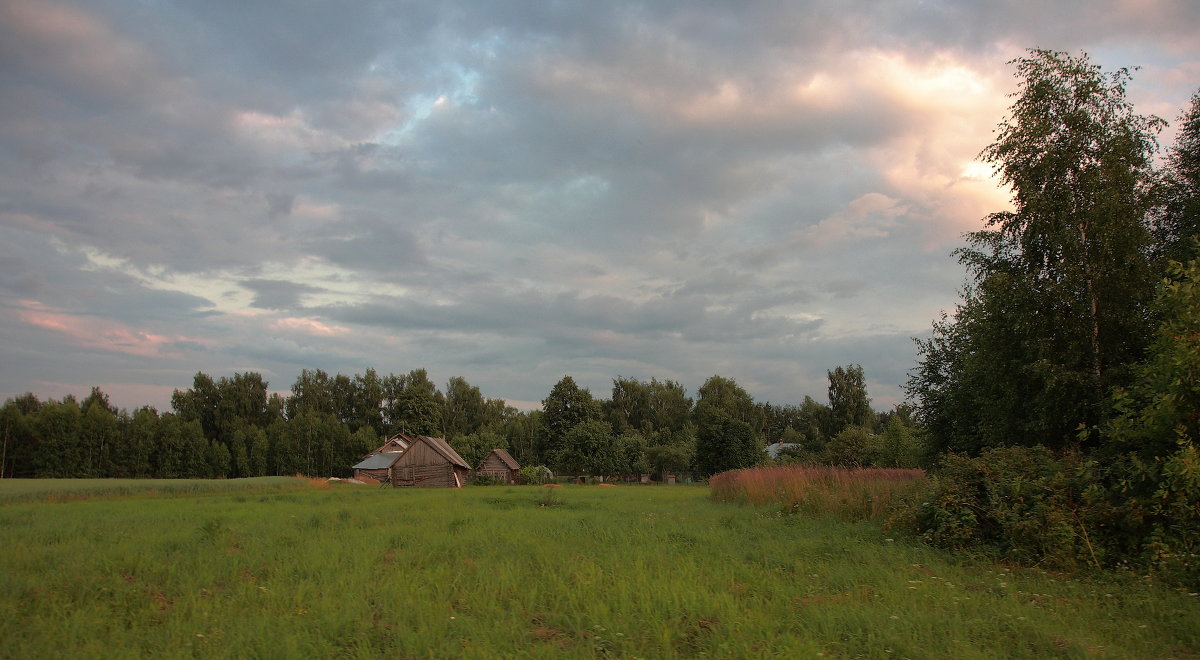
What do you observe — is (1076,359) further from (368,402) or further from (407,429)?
(368,402)

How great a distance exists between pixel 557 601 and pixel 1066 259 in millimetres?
14322

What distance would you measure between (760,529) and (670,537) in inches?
105

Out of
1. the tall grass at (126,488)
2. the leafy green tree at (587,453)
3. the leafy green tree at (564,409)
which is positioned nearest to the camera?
the tall grass at (126,488)

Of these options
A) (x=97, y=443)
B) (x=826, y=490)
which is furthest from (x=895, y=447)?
(x=97, y=443)

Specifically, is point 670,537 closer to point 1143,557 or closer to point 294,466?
point 1143,557

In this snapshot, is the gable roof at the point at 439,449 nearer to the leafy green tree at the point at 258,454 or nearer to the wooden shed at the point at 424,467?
the wooden shed at the point at 424,467

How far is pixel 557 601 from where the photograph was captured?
830cm

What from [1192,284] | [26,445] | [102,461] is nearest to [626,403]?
[102,461]

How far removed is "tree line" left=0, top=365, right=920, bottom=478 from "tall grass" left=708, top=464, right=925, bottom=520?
25.6m

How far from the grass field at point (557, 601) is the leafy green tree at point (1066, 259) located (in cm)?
629

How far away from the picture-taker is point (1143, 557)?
32.4 ft

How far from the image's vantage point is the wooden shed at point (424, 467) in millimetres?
55562

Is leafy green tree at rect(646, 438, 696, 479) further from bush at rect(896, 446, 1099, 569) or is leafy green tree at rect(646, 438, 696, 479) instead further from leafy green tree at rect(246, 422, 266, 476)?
bush at rect(896, 446, 1099, 569)

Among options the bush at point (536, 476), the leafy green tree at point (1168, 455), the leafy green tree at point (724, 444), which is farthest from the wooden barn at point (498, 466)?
the leafy green tree at point (1168, 455)
